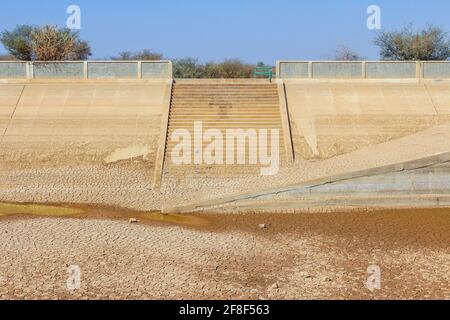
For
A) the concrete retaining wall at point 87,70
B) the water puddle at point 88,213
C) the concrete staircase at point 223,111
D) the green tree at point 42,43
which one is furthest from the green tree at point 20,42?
the water puddle at point 88,213

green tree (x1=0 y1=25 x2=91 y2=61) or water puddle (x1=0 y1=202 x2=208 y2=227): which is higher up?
green tree (x1=0 y1=25 x2=91 y2=61)

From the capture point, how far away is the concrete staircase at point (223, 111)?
18.8 metres

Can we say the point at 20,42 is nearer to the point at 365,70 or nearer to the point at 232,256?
the point at 365,70

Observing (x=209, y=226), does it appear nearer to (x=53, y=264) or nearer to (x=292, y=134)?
(x=53, y=264)

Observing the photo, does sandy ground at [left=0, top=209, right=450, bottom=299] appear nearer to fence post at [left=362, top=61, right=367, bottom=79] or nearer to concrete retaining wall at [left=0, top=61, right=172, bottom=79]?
fence post at [left=362, top=61, right=367, bottom=79]

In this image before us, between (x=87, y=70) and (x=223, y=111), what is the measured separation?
6.75 metres

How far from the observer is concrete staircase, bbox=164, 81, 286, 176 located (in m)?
18.8

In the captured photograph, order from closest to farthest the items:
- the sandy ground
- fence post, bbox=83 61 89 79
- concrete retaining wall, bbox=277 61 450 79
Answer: the sandy ground
concrete retaining wall, bbox=277 61 450 79
fence post, bbox=83 61 89 79

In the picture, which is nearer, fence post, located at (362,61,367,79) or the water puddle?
the water puddle

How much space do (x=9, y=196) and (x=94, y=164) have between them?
322 centimetres

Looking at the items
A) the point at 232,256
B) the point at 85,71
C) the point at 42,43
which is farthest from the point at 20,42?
the point at 232,256

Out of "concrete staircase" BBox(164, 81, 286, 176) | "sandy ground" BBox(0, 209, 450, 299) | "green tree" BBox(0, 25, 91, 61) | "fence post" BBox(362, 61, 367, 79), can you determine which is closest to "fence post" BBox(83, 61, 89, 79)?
"concrete staircase" BBox(164, 81, 286, 176)

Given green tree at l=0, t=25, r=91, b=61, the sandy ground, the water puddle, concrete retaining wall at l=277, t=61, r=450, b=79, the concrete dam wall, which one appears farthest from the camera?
green tree at l=0, t=25, r=91, b=61

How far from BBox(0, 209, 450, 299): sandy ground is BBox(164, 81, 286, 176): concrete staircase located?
390 cm
